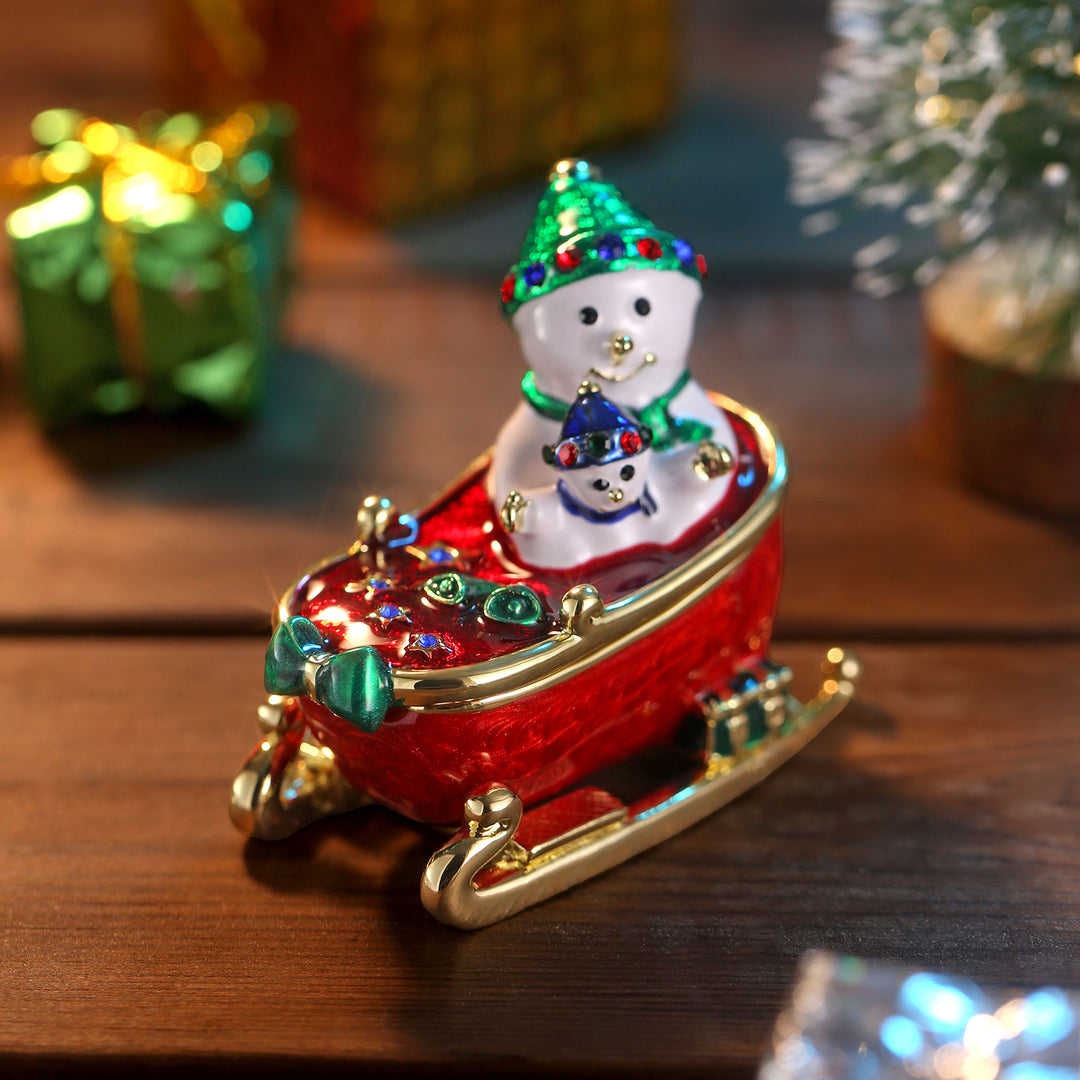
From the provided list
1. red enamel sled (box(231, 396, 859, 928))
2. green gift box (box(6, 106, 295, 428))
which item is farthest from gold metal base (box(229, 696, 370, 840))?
green gift box (box(6, 106, 295, 428))

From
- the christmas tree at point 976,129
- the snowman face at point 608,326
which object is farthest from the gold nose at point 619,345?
the christmas tree at point 976,129

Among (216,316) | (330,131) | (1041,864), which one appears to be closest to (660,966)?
(1041,864)

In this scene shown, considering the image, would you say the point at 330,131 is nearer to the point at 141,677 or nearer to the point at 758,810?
the point at 141,677

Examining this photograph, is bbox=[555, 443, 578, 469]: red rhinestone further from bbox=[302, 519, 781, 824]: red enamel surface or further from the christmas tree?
the christmas tree

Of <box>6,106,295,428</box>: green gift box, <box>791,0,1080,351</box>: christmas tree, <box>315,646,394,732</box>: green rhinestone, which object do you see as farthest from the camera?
<box>6,106,295,428</box>: green gift box

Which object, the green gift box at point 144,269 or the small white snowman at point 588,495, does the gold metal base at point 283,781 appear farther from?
the green gift box at point 144,269

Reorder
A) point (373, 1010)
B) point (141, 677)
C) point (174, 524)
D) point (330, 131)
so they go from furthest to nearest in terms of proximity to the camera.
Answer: point (330, 131) → point (174, 524) → point (141, 677) → point (373, 1010)

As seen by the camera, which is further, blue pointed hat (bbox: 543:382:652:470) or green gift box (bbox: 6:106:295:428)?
green gift box (bbox: 6:106:295:428)
